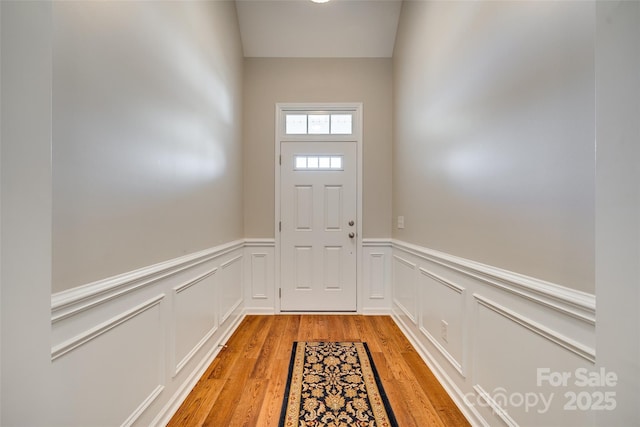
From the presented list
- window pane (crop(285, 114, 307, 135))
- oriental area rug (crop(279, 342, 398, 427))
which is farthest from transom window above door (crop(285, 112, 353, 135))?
oriental area rug (crop(279, 342, 398, 427))

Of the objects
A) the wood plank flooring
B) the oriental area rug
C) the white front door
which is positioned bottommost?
the wood plank flooring

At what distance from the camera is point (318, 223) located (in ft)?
10.5

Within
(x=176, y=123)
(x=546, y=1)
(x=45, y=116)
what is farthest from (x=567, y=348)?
(x=176, y=123)

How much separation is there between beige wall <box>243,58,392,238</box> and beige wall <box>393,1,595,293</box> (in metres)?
0.91

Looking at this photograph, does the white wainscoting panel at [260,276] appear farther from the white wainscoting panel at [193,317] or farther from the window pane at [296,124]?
the window pane at [296,124]

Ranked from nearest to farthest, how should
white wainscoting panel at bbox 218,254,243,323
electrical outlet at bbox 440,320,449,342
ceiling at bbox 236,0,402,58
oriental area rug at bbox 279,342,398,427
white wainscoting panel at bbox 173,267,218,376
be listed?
oriental area rug at bbox 279,342,398,427 < white wainscoting panel at bbox 173,267,218,376 < electrical outlet at bbox 440,320,449,342 < white wainscoting panel at bbox 218,254,243,323 < ceiling at bbox 236,0,402,58

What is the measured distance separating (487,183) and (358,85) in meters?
2.25

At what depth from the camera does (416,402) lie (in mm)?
1645

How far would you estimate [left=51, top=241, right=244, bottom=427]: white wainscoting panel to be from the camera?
913 mm

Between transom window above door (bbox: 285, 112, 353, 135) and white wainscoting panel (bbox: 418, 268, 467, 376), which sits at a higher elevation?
transom window above door (bbox: 285, 112, 353, 135)

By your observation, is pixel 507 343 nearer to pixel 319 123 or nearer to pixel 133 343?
pixel 133 343

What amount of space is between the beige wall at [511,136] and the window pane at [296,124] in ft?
4.55

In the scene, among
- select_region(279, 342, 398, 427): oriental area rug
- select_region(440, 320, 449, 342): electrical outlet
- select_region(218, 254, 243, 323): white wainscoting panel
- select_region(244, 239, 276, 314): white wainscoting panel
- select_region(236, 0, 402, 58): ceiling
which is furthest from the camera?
select_region(244, 239, 276, 314): white wainscoting panel

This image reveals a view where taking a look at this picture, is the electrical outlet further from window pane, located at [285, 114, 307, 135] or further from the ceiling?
the ceiling
